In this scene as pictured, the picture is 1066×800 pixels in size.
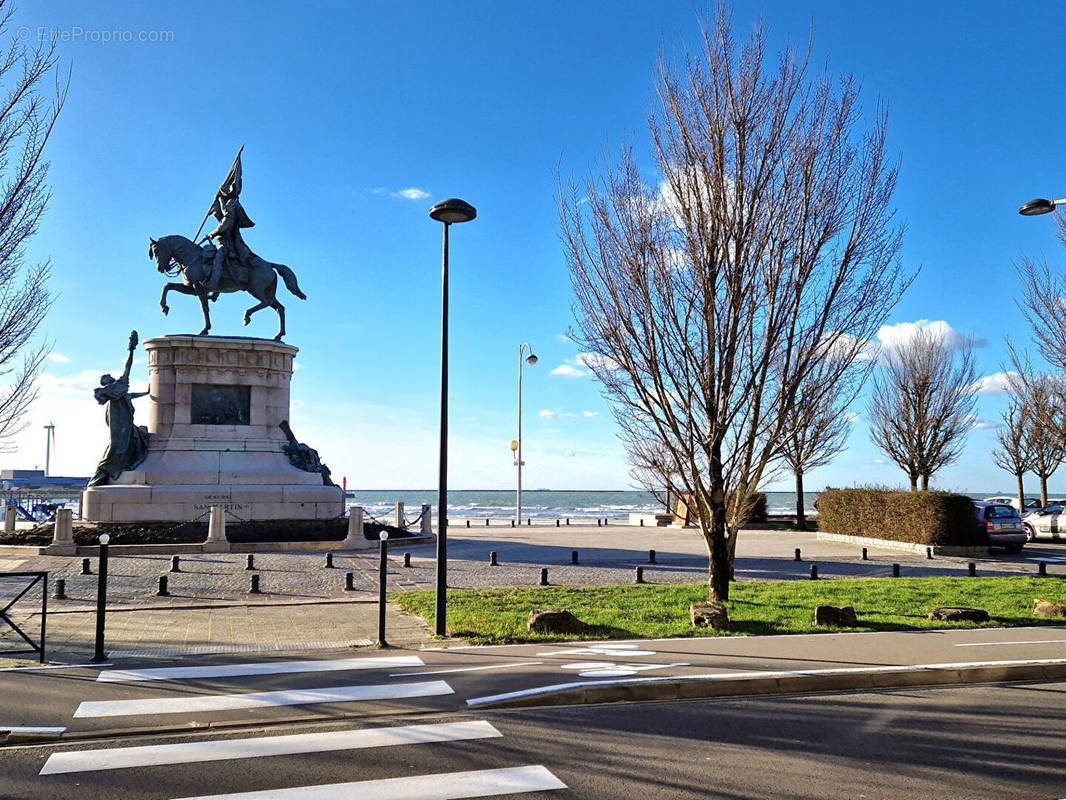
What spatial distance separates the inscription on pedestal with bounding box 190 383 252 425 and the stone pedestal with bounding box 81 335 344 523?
31mm

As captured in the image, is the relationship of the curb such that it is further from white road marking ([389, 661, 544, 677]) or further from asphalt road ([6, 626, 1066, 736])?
white road marking ([389, 661, 544, 677])

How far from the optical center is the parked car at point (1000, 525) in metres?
23.3

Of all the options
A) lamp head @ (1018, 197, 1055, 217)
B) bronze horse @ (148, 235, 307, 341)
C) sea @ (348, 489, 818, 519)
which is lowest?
sea @ (348, 489, 818, 519)

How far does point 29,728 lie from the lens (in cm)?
610

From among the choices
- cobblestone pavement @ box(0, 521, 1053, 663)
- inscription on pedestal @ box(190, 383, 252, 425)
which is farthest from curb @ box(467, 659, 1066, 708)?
inscription on pedestal @ box(190, 383, 252, 425)

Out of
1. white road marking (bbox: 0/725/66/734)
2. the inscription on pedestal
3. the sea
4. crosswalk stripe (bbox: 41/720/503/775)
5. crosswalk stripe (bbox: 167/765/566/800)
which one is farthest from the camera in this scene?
the sea

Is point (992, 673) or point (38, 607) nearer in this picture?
point (992, 673)

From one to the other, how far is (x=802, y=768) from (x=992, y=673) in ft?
13.2

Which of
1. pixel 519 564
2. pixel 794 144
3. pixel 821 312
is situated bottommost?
pixel 519 564

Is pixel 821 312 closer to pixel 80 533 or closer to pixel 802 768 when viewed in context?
pixel 802 768

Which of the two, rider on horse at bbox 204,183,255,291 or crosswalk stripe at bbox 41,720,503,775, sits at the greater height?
rider on horse at bbox 204,183,255,291

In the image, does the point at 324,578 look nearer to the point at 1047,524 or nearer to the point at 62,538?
the point at 62,538

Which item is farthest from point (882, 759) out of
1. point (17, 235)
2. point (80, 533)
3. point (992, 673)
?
point (80, 533)

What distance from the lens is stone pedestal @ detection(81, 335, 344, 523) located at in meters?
24.4
